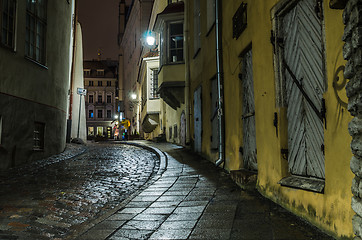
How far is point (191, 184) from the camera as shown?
6805 millimetres

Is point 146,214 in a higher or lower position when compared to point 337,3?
lower

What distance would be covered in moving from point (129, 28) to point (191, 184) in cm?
4778

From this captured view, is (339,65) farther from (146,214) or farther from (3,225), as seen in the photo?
(3,225)

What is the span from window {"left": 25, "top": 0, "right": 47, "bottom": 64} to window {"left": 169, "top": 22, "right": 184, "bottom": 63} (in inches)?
238

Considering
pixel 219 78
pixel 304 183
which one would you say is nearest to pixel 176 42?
pixel 219 78

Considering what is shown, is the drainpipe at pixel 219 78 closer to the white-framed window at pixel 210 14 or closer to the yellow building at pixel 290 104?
the yellow building at pixel 290 104

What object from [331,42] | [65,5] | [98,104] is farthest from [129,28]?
[331,42]

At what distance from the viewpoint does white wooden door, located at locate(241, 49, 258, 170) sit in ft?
21.8

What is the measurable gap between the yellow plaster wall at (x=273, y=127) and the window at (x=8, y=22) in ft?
21.1

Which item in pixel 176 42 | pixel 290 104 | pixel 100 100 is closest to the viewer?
pixel 290 104

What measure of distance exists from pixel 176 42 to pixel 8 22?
8.13m

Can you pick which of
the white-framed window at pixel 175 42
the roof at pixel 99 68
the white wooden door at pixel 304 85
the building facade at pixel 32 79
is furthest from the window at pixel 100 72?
the white wooden door at pixel 304 85

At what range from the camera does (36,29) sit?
11.7 m

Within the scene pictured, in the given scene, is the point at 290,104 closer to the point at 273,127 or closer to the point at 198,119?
the point at 273,127
